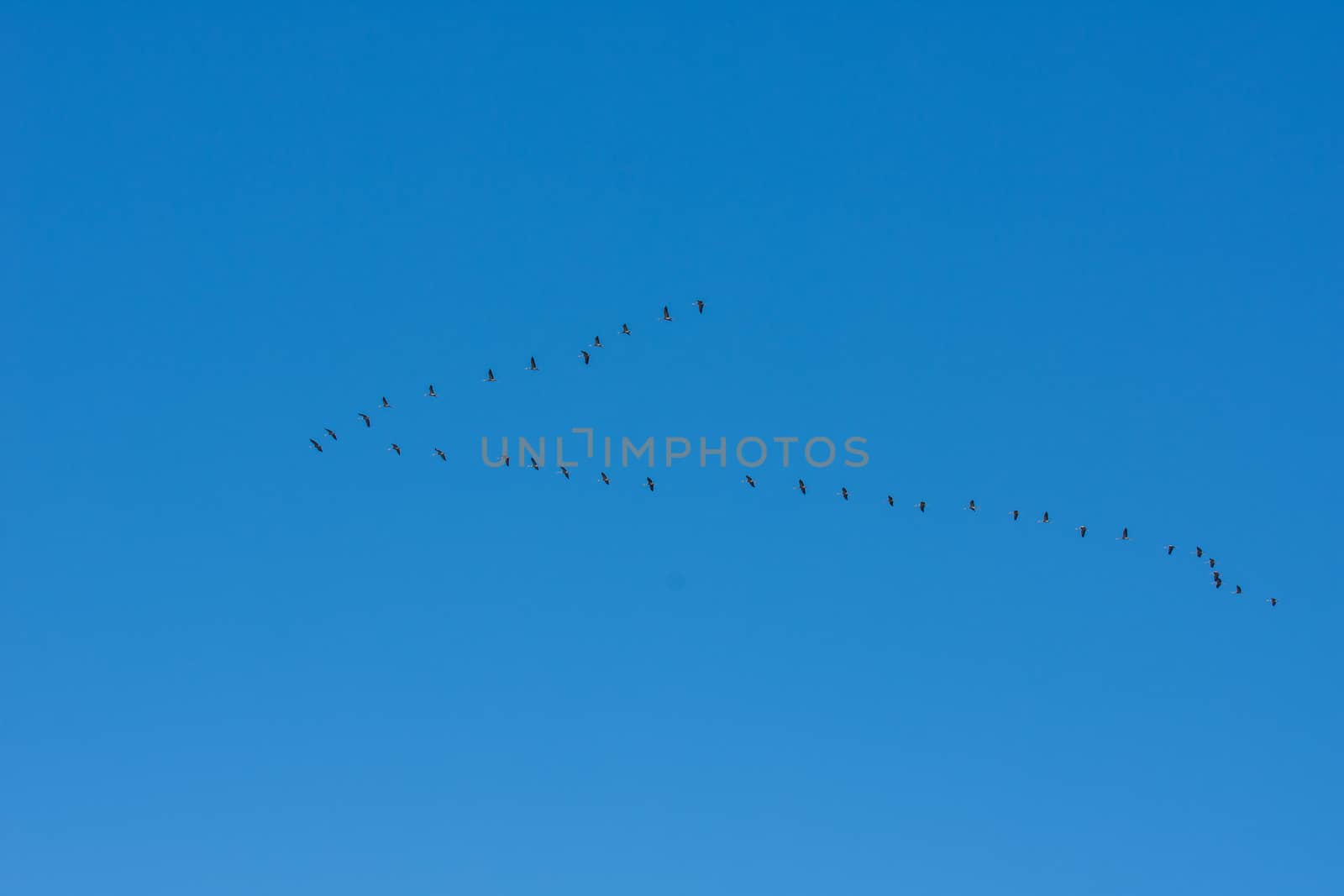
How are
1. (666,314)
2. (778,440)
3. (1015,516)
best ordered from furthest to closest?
(778,440) → (1015,516) → (666,314)

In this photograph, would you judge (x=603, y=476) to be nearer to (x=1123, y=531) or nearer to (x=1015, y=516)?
(x=1015, y=516)

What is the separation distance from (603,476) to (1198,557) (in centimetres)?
2933

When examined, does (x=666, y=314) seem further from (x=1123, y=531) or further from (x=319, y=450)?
(x=1123, y=531)

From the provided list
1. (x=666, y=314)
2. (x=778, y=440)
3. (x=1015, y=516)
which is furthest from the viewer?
(x=778, y=440)

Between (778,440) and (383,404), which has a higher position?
(778,440)

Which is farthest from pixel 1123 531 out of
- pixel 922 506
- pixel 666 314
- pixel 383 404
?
pixel 383 404

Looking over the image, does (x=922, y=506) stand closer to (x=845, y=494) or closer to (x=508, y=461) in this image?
(x=845, y=494)

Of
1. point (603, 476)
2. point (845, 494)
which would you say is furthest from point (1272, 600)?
point (603, 476)

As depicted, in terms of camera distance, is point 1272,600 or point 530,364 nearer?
point 530,364

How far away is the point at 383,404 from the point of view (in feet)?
273

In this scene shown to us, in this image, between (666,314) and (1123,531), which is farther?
(1123,531)

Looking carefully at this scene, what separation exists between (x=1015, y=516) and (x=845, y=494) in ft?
26.5

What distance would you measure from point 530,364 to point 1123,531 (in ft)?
98.8

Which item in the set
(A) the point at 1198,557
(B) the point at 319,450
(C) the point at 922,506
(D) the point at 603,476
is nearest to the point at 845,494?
(C) the point at 922,506
